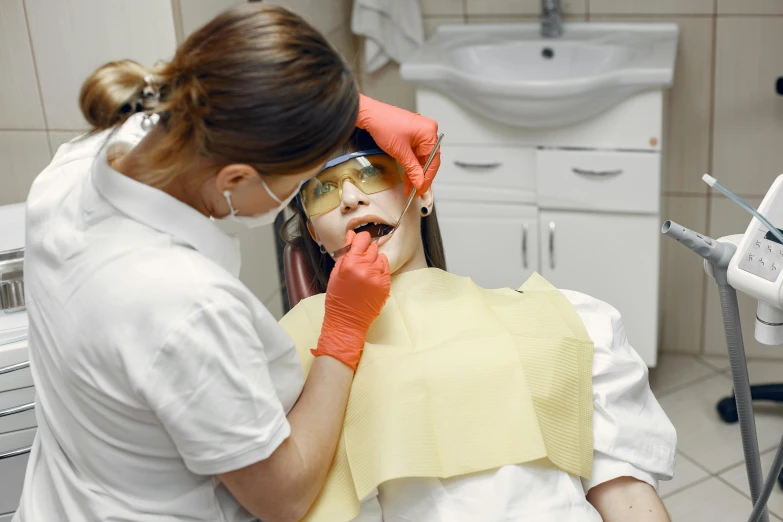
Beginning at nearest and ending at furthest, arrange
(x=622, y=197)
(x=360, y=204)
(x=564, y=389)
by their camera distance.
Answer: (x=564, y=389) < (x=360, y=204) < (x=622, y=197)

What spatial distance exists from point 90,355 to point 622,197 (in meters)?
1.82

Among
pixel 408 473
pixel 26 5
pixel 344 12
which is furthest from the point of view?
pixel 344 12

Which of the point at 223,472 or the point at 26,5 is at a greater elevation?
the point at 26,5

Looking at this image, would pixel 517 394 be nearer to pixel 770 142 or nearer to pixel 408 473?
pixel 408 473

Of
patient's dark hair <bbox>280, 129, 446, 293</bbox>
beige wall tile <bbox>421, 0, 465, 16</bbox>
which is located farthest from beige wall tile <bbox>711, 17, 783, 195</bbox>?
patient's dark hair <bbox>280, 129, 446, 293</bbox>

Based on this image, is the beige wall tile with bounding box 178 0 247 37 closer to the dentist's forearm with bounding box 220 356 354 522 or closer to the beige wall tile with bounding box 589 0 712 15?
the dentist's forearm with bounding box 220 356 354 522

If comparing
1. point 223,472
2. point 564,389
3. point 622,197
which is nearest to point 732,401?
point 622,197

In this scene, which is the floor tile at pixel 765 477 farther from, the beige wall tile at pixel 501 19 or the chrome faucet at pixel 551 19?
the beige wall tile at pixel 501 19

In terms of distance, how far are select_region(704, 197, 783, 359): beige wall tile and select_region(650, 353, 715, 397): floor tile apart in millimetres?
94

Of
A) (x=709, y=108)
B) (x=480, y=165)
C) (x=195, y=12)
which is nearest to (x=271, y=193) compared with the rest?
(x=195, y=12)

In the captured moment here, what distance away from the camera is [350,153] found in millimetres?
1558

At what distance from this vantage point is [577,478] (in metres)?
1.31

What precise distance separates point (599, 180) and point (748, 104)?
2.06 feet

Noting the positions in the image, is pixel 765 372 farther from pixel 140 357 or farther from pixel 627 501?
pixel 140 357
